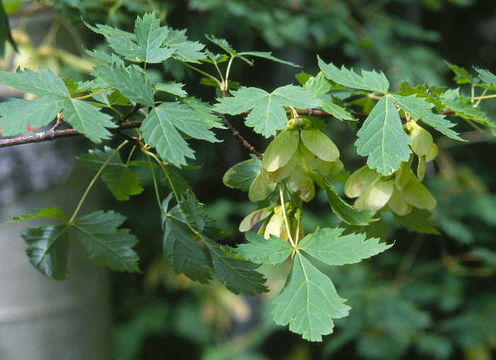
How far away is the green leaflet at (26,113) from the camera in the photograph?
1.59 ft

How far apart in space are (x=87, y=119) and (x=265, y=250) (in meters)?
0.19

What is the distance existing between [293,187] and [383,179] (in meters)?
0.09

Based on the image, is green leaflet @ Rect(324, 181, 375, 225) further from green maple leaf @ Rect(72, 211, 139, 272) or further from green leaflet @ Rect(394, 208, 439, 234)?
green maple leaf @ Rect(72, 211, 139, 272)

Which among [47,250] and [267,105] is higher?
[267,105]

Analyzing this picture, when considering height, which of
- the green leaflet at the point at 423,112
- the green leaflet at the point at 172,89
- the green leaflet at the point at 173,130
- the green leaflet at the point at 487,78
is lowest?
the green leaflet at the point at 487,78

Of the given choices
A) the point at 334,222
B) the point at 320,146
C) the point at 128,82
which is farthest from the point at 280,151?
the point at 334,222

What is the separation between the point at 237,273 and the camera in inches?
22.7

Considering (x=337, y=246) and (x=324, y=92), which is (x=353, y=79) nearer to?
(x=324, y=92)

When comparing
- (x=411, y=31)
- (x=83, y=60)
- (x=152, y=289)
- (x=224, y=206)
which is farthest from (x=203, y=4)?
(x=152, y=289)

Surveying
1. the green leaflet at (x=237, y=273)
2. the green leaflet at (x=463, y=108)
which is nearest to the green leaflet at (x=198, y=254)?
the green leaflet at (x=237, y=273)

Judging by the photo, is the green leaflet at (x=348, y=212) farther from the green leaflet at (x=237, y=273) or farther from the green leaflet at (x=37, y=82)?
the green leaflet at (x=37, y=82)

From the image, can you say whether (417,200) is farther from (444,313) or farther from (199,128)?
(444,313)

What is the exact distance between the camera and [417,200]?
24.8 inches

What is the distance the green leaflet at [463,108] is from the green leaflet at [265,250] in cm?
20
